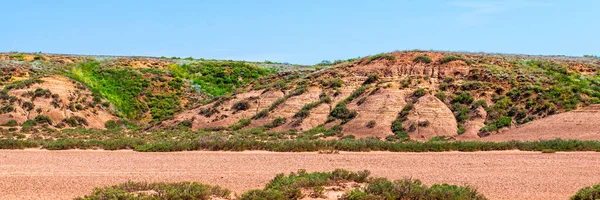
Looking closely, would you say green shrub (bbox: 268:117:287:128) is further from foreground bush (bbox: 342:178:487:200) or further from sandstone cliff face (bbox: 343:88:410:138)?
foreground bush (bbox: 342:178:487:200)

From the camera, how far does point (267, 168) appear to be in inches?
838

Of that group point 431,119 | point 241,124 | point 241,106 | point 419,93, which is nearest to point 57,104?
point 241,106

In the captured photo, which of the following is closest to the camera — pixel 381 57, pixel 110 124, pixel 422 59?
pixel 110 124

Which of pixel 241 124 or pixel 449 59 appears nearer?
pixel 241 124

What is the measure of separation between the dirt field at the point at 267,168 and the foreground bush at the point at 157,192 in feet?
4.28

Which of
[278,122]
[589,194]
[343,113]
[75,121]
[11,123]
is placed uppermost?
[589,194]

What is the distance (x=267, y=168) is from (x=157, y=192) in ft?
21.8

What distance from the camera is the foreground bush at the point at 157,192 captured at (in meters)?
14.1

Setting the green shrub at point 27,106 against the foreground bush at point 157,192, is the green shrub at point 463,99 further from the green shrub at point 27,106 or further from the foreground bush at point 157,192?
the foreground bush at point 157,192

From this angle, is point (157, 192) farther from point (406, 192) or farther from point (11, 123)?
point (11, 123)

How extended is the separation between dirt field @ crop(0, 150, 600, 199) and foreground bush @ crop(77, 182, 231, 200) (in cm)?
131

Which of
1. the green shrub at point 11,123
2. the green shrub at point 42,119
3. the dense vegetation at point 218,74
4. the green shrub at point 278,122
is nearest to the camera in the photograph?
the green shrub at point 278,122

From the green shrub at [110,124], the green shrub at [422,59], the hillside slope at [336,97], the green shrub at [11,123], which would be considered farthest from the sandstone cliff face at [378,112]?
the green shrub at [11,123]

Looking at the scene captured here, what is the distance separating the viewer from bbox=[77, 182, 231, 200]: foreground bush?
1408 cm
